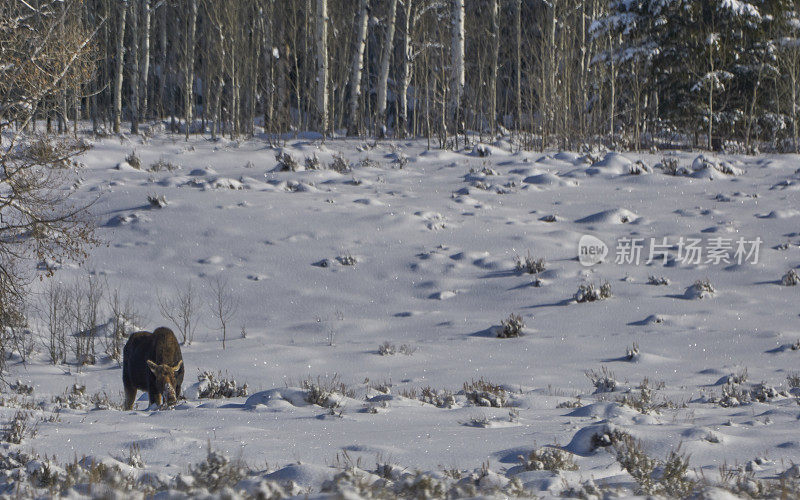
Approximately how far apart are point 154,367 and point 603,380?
4.27 meters

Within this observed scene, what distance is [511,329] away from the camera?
34.0 ft

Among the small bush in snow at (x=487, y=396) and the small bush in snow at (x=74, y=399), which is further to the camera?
the small bush in snow at (x=74, y=399)

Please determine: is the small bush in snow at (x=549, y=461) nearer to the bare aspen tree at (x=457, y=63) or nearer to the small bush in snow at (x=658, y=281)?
the small bush in snow at (x=658, y=281)

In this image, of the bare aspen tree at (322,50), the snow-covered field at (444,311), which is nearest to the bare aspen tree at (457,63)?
the snow-covered field at (444,311)

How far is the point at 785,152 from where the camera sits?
71.7 ft

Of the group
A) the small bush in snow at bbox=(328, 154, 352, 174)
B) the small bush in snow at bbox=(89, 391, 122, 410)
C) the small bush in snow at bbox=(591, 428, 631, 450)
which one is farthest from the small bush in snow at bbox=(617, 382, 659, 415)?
the small bush in snow at bbox=(328, 154, 352, 174)

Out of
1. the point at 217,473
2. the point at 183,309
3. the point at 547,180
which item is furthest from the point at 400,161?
the point at 217,473

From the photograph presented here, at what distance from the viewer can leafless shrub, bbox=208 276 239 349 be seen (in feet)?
37.8

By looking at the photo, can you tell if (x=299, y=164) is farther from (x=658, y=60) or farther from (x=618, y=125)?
(x=618, y=125)

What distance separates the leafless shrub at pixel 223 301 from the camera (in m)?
11.5

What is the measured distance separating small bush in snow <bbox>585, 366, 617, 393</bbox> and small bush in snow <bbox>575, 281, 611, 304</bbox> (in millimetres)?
2850

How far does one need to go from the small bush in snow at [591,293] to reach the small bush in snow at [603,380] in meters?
2.85

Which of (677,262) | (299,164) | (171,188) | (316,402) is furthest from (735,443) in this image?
(299,164)

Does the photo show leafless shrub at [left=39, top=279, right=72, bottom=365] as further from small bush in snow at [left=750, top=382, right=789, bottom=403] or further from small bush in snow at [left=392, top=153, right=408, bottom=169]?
small bush in snow at [left=392, top=153, right=408, bottom=169]
